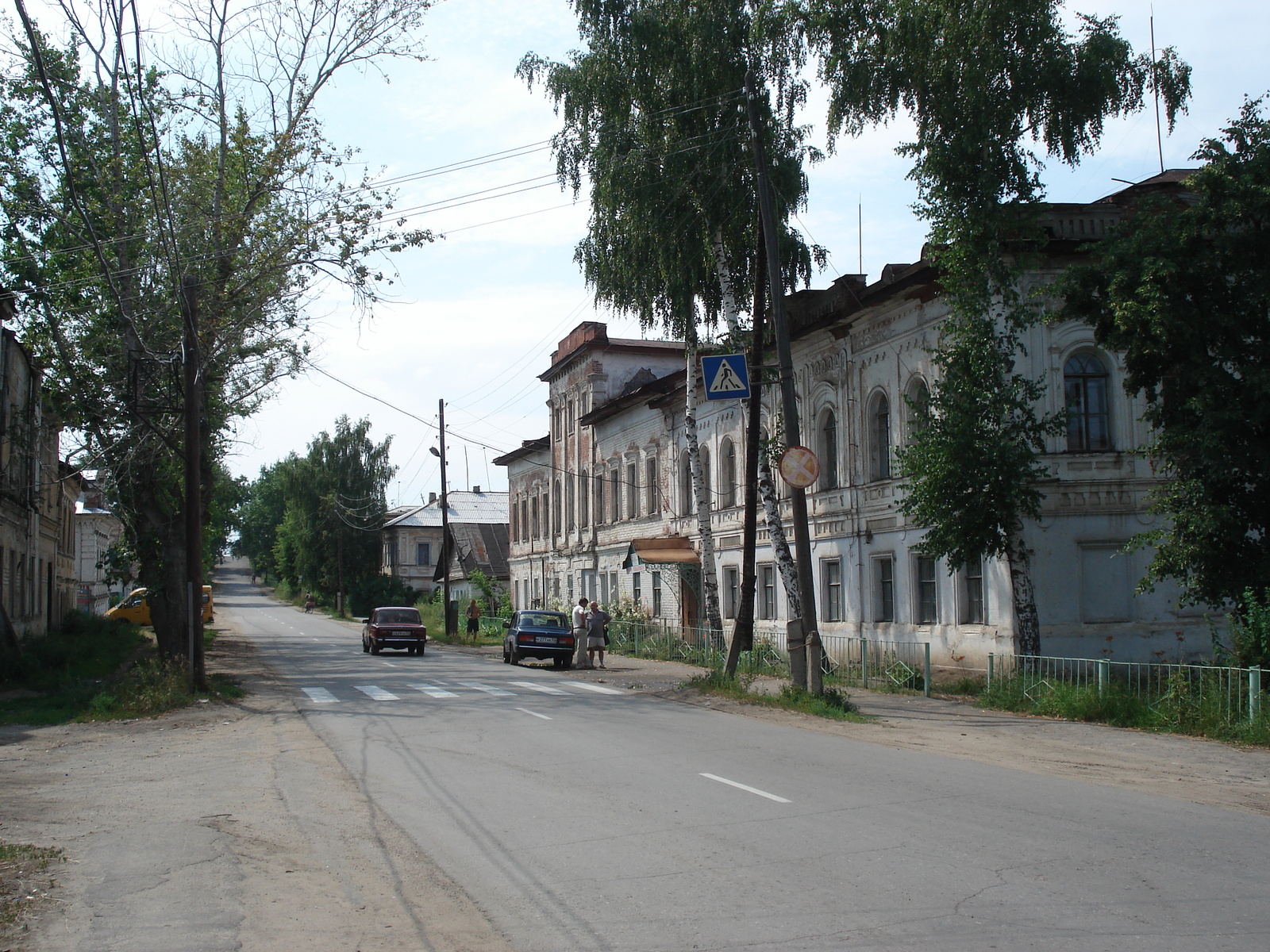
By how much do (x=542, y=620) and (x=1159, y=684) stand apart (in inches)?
755

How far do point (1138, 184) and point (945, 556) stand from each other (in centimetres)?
839

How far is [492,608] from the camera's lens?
190 feet

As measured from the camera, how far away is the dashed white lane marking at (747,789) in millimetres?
9633

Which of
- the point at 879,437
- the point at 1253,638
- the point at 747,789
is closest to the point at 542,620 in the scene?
the point at 879,437

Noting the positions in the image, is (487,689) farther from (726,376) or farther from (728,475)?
(728,475)

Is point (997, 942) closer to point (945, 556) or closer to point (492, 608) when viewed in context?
point (945, 556)

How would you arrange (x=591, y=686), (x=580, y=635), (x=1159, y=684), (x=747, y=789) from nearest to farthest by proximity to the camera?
(x=747, y=789) < (x=1159, y=684) < (x=591, y=686) < (x=580, y=635)

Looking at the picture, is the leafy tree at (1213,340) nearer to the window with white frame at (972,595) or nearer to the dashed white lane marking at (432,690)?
the window with white frame at (972,595)

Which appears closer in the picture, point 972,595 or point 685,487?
point 972,595

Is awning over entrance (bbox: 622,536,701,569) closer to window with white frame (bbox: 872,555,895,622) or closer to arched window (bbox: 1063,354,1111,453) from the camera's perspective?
window with white frame (bbox: 872,555,895,622)

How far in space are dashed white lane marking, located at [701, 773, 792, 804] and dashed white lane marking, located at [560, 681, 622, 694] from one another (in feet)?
37.5

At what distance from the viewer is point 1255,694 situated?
1387 cm

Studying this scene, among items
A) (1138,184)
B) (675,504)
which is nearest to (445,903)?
(1138,184)

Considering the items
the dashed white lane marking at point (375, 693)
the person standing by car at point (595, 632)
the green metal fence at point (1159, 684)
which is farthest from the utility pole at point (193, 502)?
the green metal fence at point (1159, 684)
